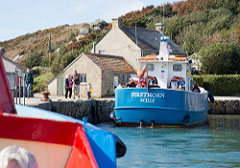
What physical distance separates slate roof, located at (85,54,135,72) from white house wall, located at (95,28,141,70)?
28.6 inches

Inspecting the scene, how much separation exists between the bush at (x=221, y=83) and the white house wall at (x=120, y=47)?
6.15 meters

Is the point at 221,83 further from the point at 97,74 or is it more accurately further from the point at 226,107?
the point at 97,74

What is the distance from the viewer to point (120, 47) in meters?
42.9

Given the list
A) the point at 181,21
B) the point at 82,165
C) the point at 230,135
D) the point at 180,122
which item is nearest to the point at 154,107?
the point at 180,122

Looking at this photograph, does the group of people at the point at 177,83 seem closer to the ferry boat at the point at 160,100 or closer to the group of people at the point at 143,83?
the ferry boat at the point at 160,100

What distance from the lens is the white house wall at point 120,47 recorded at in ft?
137

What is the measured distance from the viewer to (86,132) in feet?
14.8

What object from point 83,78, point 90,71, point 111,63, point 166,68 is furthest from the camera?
point 111,63

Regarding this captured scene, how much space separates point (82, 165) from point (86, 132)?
1.07ft

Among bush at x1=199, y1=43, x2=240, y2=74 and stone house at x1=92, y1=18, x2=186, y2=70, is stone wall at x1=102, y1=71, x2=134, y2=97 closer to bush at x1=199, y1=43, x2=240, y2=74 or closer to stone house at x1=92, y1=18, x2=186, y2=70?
stone house at x1=92, y1=18, x2=186, y2=70

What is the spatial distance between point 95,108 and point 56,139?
22.3 m

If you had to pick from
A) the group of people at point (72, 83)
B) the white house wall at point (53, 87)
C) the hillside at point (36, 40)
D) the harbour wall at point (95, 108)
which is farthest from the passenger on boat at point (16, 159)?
the hillside at point (36, 40)

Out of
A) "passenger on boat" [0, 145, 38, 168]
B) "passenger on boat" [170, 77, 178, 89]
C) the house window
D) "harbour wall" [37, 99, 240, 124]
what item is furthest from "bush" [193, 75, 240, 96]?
"passenger on boat" [0, 145, 38, 168]

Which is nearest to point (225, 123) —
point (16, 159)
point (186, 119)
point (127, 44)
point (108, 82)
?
point (186, 119)
